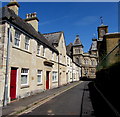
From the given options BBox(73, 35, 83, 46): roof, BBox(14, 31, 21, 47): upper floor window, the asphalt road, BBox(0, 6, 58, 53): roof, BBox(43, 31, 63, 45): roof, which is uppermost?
BBox(73, 35, 83, 46): roof

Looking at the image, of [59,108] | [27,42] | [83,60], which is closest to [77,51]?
[83,60]

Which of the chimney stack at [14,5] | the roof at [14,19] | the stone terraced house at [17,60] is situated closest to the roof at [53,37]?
the stone terraced house at [17,60]

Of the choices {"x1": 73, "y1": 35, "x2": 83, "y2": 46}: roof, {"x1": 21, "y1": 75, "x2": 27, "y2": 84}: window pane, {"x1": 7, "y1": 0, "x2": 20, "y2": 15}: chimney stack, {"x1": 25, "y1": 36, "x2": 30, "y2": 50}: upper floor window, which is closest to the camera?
{"x1": 21, "y1": 75, "x2": 27, "y2": 84}: window pane

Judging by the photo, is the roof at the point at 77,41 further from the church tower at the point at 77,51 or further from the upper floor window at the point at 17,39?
the upper floor window at the point at 17,39

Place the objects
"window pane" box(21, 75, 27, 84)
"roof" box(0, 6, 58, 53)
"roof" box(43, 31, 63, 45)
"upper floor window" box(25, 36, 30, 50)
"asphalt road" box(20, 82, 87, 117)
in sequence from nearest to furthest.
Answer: "asphalt road" box(20, 82, 87, 117), "roof" box(0, 6, 58, 53), "window pane" box(21, 75, 27, 84), "upper floor window" box(25, 36, 30, 50), "roof" box(43, 31, 63, 45)

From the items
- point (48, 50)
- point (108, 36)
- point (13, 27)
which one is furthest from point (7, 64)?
point (108, 36)

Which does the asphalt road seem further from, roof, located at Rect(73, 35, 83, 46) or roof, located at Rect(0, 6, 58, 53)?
roof, located at Rect(73, 35, 83, 46)

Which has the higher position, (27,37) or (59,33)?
(59,33)

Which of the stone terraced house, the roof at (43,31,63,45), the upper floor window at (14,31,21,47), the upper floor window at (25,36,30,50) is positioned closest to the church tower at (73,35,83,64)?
the roof at (43,31,63,45)

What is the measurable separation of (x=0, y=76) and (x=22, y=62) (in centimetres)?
258

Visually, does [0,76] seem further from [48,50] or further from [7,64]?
[48,50]

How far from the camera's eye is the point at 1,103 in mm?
7105

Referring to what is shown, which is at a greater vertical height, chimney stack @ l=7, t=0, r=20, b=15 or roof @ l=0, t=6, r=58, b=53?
chimney stack @ l=7, t=0, r=20, b=15

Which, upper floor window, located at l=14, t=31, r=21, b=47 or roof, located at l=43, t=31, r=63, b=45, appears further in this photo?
roof, located at l=43, t=31, r=63, b=45
